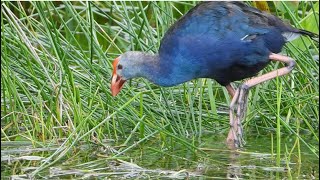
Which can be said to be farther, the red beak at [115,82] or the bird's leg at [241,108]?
Answer: the red beak at [115,82]

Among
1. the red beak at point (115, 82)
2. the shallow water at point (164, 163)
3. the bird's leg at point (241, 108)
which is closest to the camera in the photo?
the shallow water at point (164, 163)

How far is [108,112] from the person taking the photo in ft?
15.4

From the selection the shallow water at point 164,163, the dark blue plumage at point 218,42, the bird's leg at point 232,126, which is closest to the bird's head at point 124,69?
the dark blue plumage at point 218,42

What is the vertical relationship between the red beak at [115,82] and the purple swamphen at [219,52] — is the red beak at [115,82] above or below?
below

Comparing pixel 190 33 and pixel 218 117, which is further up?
pixel 190 33

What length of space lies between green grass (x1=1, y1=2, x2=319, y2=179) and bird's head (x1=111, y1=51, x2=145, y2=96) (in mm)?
68

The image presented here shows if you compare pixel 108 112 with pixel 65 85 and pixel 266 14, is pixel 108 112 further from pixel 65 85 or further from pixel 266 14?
pixel 266 14

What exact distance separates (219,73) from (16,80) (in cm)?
94

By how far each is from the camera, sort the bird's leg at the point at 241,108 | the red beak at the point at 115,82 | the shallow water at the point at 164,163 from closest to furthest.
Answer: the shallow water at the point at 164,163
the bird's leg at the point at 241,108
the red beak at the point at 115,82

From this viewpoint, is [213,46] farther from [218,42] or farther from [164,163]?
[164,163]

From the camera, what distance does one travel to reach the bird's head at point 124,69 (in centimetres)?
466

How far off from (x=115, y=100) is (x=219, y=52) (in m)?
0.60

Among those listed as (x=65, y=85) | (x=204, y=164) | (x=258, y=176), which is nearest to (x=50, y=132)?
(x=65, y=85)

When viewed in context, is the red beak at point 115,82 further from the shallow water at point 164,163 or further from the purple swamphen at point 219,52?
the shallow water at point 164,163
